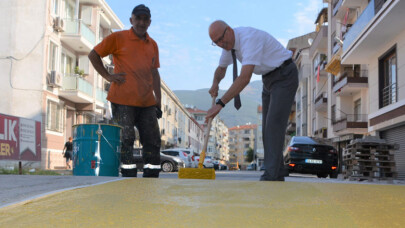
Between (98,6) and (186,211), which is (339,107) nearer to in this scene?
(98,6)

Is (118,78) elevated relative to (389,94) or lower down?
lower down

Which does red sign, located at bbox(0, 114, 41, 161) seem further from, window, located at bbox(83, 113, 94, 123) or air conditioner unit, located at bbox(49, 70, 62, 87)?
window, located at bbox(83, 113, 94, 123)

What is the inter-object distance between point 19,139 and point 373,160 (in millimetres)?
9490

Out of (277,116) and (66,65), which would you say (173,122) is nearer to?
(66,65)

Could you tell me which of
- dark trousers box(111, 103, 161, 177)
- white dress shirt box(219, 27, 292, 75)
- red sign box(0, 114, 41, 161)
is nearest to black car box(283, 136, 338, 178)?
red sign box(0, 114, 41, 161)

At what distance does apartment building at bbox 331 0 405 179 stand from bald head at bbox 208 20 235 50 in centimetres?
1217

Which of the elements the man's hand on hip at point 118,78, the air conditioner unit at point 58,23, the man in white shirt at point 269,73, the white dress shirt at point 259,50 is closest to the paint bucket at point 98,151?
the man's hand on hip at point 118,78

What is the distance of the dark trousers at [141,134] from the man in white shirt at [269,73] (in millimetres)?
983

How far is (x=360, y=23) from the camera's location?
19.4 metres

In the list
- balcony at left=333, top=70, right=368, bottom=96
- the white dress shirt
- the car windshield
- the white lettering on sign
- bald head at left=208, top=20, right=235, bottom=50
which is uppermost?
balcony at left=333, top=70, right=368, bottom=96

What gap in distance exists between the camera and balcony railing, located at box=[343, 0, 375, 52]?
17938mm

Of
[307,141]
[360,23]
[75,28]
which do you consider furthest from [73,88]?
[360,23]

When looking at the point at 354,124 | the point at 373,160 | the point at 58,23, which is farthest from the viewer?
the point at 354,124

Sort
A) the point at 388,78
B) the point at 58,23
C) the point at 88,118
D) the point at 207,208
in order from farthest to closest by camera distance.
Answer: the point at 88,118 < the point at 58,23 < the point at 388,78 < the point at 207,208
